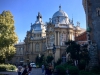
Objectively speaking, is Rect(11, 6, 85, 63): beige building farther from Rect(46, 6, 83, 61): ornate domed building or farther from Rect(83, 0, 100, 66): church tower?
Rect(83, 0, 100, 66): church tower

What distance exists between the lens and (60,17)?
70.3m

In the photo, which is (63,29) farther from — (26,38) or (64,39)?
(26,38)

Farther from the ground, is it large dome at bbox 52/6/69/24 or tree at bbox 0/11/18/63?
large dome at bbox 52/6/69/24

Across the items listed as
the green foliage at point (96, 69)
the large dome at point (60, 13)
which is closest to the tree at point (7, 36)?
the green foliage at point (96, 69)

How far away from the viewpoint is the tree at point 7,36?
42244mm

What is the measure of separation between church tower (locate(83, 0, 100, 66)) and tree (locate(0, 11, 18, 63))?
17713 millimetres

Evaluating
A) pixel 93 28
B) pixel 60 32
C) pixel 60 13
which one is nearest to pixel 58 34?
pixel 60 32

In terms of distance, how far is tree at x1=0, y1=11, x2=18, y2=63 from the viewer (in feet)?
139

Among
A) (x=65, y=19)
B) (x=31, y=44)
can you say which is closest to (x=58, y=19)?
(x=65, y=19)

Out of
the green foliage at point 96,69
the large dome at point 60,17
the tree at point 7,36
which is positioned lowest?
the green foliage at point 96,69

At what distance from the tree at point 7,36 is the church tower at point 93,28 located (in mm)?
17713

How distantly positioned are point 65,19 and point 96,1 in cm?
3667

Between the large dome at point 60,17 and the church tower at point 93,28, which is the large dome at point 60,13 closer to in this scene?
the large dome at point 60,17

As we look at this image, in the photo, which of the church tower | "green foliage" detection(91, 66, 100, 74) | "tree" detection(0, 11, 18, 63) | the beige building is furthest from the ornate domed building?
"green foliage" detection(91, 66, 100, 74)
